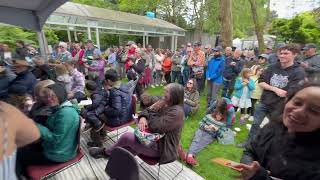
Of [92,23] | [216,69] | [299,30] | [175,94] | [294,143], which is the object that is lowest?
[216,69]

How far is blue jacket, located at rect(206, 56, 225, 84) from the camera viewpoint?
21.5ft

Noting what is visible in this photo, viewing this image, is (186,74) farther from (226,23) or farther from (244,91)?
(226,23)

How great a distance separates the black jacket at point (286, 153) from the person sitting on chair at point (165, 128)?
137cm

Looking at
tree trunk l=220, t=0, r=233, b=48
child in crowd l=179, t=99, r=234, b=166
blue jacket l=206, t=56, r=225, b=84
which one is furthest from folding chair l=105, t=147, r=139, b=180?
tree trunk l=220, t=0, r=233, b=48

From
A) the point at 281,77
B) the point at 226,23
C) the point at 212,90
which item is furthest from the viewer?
the point at 226,23

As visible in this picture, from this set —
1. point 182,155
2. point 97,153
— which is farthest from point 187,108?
point 97,153

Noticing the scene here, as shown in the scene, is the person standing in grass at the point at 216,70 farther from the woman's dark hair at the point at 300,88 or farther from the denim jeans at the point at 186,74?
the woman's dark hair at the point at 300,88

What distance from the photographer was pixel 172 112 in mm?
2959

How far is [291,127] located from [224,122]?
326 cm

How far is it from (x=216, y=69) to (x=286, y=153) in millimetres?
5236

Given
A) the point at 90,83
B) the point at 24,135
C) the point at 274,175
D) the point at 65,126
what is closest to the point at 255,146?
the point at 274,175

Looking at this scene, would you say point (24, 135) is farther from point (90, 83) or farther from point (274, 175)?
point (90, 83)

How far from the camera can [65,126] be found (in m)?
2.64

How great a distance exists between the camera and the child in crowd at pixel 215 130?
14.6 ft
